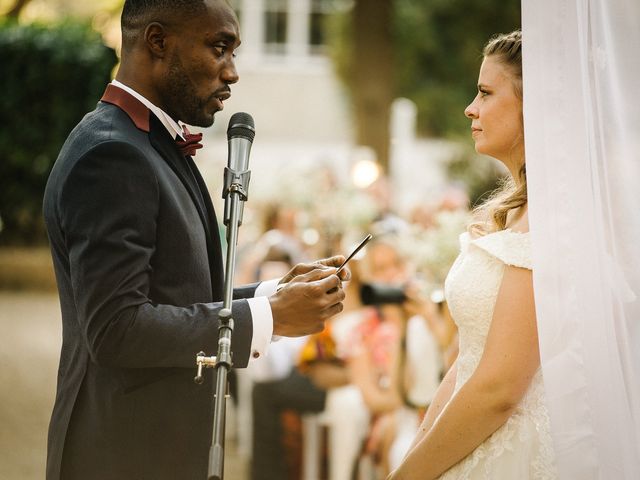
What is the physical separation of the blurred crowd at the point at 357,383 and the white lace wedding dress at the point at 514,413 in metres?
2.63

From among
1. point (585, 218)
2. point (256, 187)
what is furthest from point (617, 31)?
point (256, 187)

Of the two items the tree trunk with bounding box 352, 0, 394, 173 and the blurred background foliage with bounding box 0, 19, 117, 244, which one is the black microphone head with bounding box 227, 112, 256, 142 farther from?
the tree trunk with bounding box 352, 0, 394, 173

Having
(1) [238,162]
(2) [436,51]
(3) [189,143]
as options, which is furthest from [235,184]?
(2) [436,51]

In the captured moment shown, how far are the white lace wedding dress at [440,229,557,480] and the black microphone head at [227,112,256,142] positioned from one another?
774mm

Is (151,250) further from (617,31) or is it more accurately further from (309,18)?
(309,18)

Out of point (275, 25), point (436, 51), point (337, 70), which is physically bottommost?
point (337, 70)

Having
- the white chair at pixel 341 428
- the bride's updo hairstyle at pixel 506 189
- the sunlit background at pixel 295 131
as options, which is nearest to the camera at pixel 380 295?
the sunlit background at pixel 295 131

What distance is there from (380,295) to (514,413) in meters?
3.42

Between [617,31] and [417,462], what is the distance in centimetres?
135

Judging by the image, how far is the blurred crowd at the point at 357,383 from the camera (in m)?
5.68

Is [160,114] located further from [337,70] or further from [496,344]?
[337,70]

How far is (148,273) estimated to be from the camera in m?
2.22

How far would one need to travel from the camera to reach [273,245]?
328 inches

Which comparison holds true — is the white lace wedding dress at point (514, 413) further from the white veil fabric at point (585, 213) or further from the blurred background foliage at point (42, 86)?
the blurred background foliage at point (42, 86)
